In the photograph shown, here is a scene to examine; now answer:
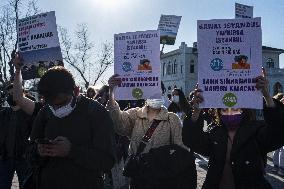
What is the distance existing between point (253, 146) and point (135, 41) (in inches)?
84.2

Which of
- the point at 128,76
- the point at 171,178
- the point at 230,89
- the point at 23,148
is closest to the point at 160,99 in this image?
the point at 128,76

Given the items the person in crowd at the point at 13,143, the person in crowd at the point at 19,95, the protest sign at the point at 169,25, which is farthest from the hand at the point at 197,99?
the protest sign at the point at 169,25

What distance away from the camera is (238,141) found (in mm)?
4344

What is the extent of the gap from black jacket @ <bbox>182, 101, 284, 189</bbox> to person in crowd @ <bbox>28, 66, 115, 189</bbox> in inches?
39.8

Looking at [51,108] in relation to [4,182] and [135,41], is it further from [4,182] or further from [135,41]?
[4,182]

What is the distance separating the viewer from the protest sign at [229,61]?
4.39 m

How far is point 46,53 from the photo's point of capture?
5918 mm

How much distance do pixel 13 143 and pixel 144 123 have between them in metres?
1.97

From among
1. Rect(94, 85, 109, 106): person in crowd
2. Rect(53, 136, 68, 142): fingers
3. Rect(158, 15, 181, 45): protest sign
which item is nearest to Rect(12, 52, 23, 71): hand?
Rect(53, 136, 68, 142): fingers

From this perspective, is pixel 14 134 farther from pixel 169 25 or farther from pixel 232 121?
pixel 169 25

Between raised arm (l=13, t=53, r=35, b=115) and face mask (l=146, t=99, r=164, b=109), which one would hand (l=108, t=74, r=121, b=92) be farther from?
raised arm (l=13, t=53, r=35, b=115)

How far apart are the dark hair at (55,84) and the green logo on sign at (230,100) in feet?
4.87

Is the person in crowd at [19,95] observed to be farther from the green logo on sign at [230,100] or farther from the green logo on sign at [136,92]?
the green logo on sign at [230,100]

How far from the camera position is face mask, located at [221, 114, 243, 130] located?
448 cm
